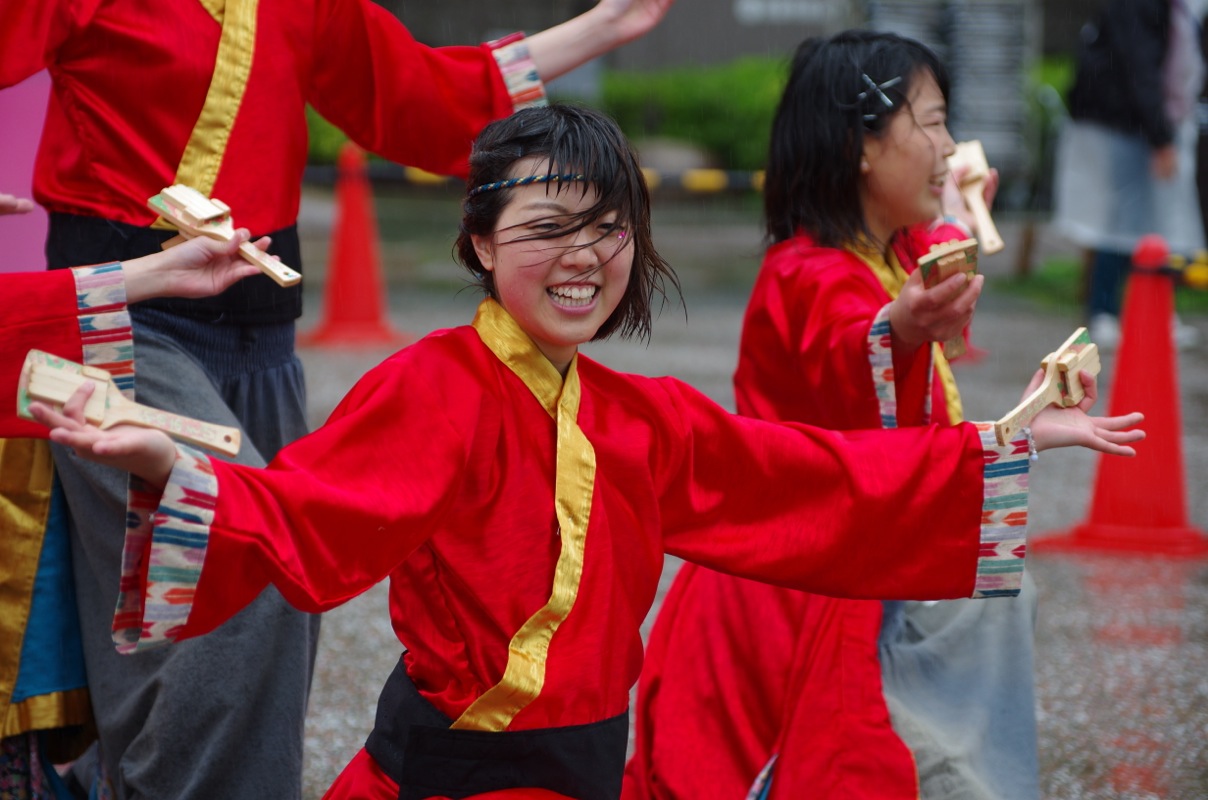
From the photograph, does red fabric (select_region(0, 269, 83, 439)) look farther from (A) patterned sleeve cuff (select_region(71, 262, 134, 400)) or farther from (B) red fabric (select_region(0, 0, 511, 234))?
(B) red fabric (select_region(0, 0, 511, 234))

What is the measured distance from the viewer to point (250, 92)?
8.20 feet

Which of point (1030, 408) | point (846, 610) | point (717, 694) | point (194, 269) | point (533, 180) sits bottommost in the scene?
point (717, 694)

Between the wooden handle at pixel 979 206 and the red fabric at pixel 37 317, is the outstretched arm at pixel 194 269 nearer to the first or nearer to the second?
the red fabric at pixel 37 317

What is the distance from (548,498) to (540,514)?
0.08 feet

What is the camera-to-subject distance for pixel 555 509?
2.11m

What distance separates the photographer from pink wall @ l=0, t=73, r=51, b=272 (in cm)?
287

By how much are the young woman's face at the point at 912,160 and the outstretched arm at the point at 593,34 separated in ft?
1.57

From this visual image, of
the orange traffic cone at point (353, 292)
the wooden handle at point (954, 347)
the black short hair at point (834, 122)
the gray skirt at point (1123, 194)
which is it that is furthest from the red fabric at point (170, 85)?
the gray skirt at point (1123, 194)

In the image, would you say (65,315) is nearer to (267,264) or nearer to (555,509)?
(267,264)

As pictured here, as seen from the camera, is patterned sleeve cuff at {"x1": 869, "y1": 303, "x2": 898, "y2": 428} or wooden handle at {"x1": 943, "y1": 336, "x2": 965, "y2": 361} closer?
patterned sleeve cuff at {"x1": 869, "y1": 303, "x2": 898, "y2": 428}

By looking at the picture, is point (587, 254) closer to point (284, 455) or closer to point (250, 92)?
point (284, 455)

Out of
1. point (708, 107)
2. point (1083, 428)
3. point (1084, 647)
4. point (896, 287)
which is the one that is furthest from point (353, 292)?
point (708, 107)

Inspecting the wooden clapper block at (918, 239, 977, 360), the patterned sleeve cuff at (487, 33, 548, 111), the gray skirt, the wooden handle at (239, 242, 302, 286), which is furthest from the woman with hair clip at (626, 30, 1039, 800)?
the gray skirt

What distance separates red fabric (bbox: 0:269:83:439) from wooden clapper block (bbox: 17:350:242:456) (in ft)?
1.61
